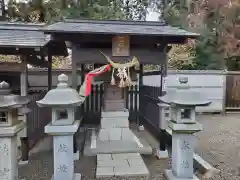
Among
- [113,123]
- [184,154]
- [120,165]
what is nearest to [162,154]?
[120,165]

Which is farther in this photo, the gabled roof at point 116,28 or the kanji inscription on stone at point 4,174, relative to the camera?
the gabled roof at point 116,28

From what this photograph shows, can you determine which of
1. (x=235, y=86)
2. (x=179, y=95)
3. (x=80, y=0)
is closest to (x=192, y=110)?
(x=179, y=95)

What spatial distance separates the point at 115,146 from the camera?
588 cm

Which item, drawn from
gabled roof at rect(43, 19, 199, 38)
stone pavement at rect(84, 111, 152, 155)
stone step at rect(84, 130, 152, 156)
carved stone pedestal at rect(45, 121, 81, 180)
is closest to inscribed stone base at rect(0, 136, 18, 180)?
carved stone pedestal at rect(45, 121, 81, 180)

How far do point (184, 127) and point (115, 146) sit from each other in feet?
7.09

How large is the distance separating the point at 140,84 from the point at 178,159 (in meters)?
4.35

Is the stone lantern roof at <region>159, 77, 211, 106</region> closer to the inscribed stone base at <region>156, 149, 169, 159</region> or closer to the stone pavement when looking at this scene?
the inscribed stone base at <region>156, 149, 169, 159</region>

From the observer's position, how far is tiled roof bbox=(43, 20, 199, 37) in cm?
513

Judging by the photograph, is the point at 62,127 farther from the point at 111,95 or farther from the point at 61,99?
the point at 111,95

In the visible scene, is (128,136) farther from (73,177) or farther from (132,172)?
(73,177)

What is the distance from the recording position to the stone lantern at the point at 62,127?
3.93 meters

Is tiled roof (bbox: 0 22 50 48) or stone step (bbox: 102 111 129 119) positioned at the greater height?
tiled roof (bbox: 0 22 50 48)

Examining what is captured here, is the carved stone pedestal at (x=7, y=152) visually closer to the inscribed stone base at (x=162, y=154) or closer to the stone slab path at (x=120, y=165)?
the stone slab path at (x=120, y=165)

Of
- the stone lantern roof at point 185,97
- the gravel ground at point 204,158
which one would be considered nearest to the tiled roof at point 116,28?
the stone lantern roof at point 185,97
